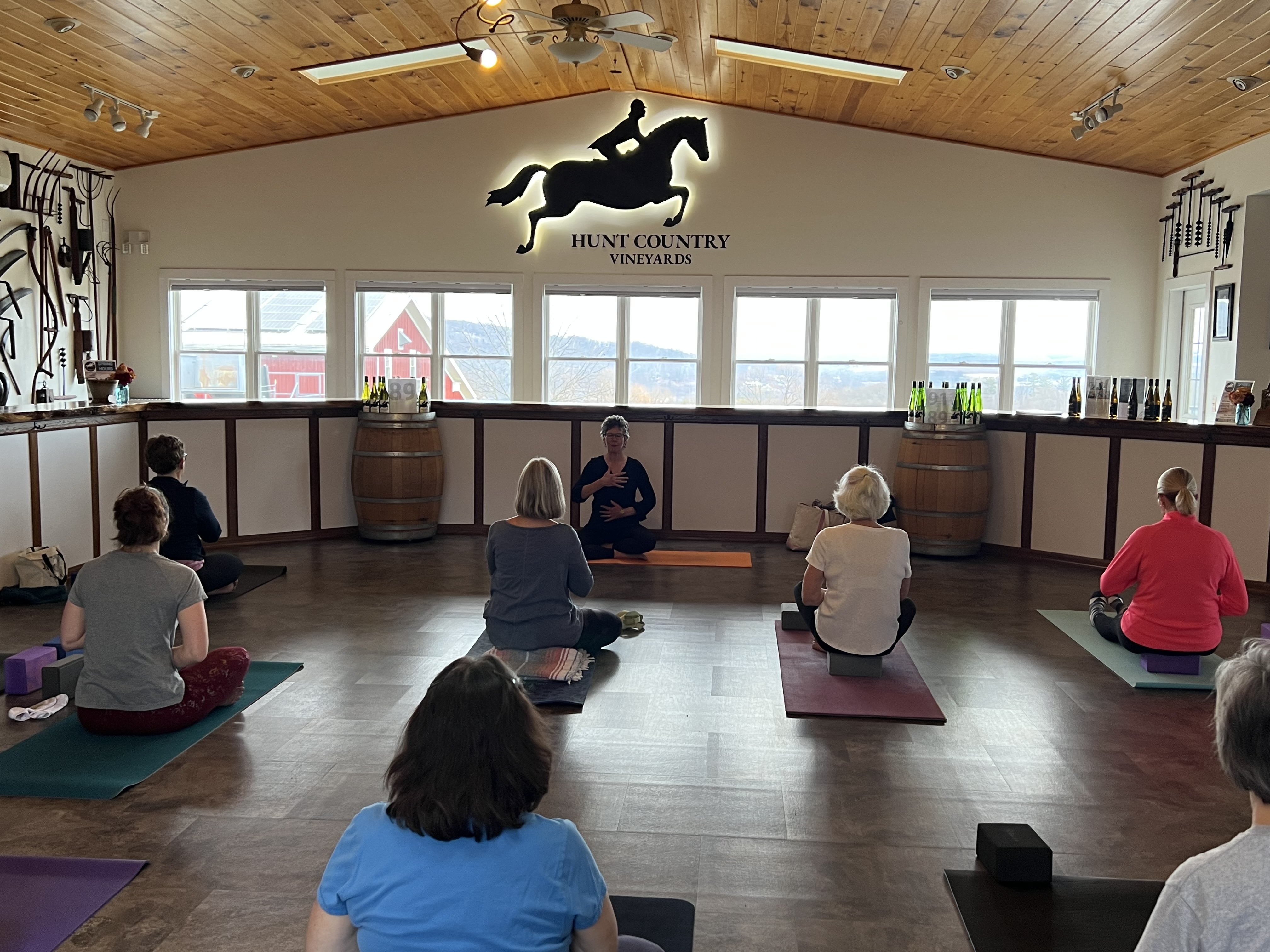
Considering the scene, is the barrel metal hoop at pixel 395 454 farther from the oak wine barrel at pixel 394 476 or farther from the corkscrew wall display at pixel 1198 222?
the corkscrew wall display at pixel 1198 222

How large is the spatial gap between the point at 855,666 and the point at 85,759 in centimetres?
335

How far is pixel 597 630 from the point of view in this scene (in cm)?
549

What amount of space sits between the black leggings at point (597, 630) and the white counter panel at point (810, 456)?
3.92 metres

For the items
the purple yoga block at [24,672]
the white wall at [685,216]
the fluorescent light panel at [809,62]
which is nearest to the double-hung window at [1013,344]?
the white wall at [685,216]

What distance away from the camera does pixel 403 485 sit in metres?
8.80

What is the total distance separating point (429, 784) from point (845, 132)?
9250 millimetres

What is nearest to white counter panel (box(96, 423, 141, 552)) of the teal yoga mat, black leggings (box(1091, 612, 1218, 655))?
the teal yoga mat

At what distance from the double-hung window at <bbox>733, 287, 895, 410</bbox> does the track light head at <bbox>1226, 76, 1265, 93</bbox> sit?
3.71 meters

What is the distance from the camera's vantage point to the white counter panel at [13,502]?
21.5 feet

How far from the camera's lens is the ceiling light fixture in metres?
7.33

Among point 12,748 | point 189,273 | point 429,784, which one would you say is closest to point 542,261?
point 189,273

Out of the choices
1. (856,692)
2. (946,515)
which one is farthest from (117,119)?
(946,515)

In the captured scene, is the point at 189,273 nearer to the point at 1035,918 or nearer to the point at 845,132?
the point at 845,132

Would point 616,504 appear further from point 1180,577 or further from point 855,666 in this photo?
point 1180,577
